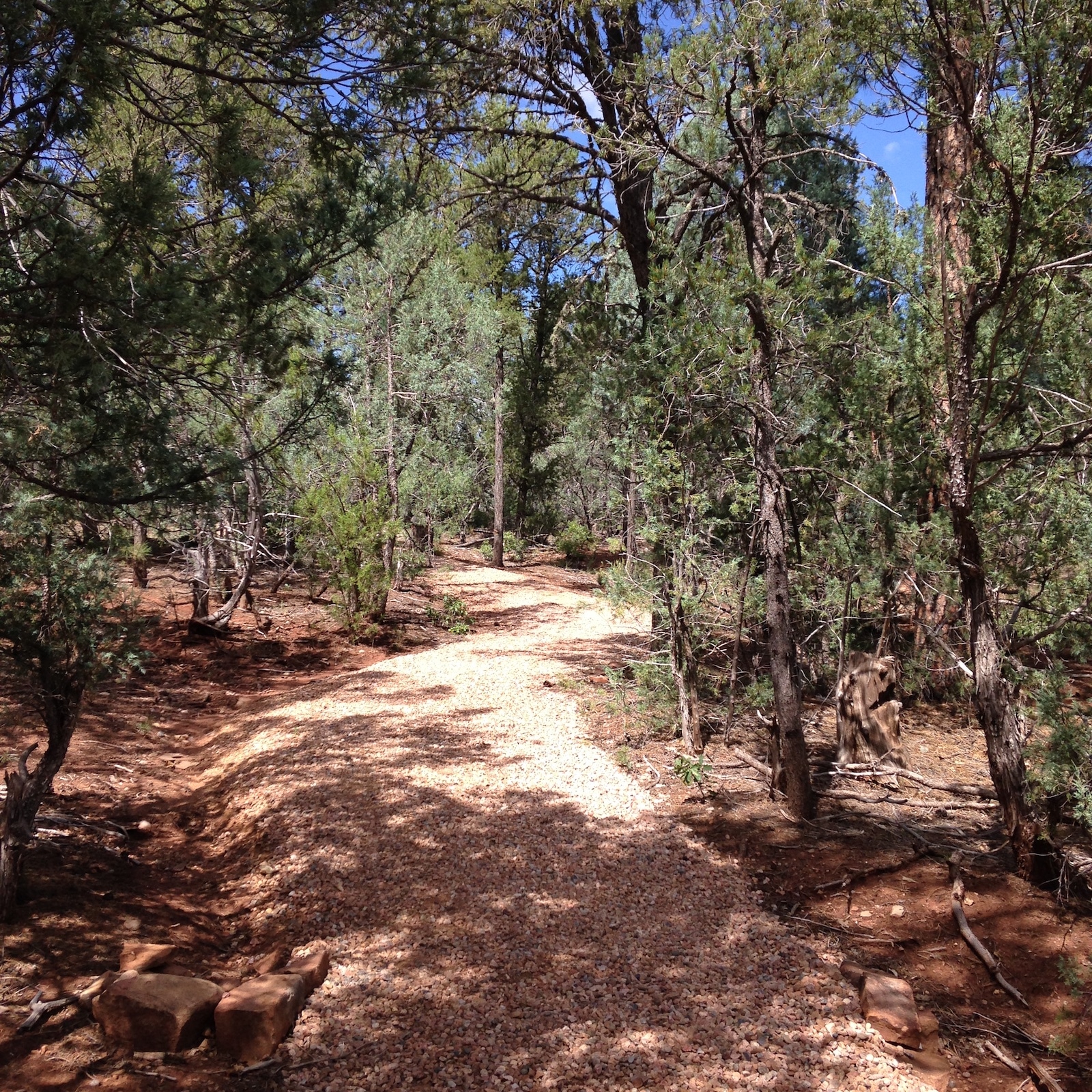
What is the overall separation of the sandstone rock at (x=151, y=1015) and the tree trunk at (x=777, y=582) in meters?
3.22

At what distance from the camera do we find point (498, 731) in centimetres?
628

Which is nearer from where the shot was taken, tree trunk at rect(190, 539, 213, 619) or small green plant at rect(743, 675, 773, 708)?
small green plant at rect(743, 675, 773, 708)

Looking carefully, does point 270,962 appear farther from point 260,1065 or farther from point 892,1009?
point 892,1009

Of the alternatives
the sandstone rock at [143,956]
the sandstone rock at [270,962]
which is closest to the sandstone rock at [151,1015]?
the sandstone rock at [143,956]

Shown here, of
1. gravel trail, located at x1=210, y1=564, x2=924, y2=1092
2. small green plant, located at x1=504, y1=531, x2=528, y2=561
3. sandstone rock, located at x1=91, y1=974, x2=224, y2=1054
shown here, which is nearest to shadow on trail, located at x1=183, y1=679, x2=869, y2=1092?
gravel trail, located at x1=210, y1=564, x2=924, y2=1092

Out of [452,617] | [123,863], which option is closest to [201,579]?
[452,617]

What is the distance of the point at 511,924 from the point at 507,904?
0.17m

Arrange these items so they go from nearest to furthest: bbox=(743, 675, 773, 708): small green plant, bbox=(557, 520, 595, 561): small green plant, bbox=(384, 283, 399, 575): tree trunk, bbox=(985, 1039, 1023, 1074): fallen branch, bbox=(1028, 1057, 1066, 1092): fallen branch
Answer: bbox=(1028, 1057, 1066, 1092): fallen branch
bbox=(985, 1039, 1023, 1074): fallen branch
bbox=(743, 675, 773, 708): small green plant
bbox=(384, 283, 399, 575): tree trunk
bbox=(557, 520, 595, 561): small green plant

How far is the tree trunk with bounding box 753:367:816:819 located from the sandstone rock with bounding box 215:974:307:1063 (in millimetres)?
2967

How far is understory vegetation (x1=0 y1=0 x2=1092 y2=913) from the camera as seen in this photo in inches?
122

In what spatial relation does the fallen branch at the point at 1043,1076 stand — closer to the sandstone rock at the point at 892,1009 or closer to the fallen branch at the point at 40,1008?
the sandstone rock at the point at 892,1009

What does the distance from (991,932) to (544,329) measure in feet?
51.2

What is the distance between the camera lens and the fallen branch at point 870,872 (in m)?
3.76

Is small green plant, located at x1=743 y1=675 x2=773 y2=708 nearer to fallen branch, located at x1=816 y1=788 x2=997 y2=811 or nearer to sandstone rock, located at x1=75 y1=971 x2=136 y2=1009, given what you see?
fallen branch, located at x1=816 y1=788 x2=997 y2=811
